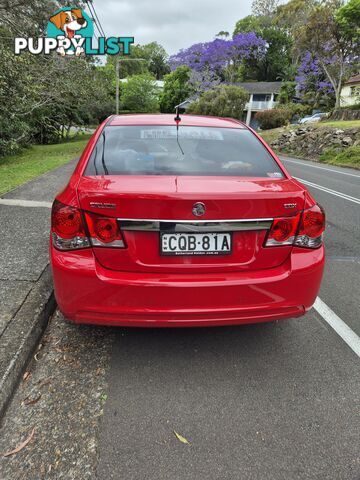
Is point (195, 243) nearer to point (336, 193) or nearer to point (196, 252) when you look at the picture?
point (196, 252)

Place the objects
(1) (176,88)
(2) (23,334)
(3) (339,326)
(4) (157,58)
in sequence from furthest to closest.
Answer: (4) (157,58) → (1) (176,88) → (3) (339,326) → (2) (23,334)

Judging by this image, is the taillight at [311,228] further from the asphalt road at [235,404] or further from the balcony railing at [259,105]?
the balcony railing at [259,105]

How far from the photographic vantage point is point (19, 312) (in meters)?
2.96

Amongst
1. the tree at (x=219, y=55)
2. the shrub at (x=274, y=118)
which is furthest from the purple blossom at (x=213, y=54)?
the shrub at (x=274, y=118)

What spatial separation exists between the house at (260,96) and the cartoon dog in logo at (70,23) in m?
43.8

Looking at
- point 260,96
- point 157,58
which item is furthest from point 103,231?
point 157,58

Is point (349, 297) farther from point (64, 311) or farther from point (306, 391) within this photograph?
point (64, 311)

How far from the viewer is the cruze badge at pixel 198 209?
227 centimetres

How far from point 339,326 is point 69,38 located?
679 inches

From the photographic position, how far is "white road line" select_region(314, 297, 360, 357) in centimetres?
298

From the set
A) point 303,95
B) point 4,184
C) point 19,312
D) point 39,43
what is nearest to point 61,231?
point 19,312

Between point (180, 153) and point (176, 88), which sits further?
point (176, 88)

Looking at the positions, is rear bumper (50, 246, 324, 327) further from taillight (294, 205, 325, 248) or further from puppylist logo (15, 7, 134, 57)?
puppylist logo (15, 7, 134, 57)

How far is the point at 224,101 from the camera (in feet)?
121
